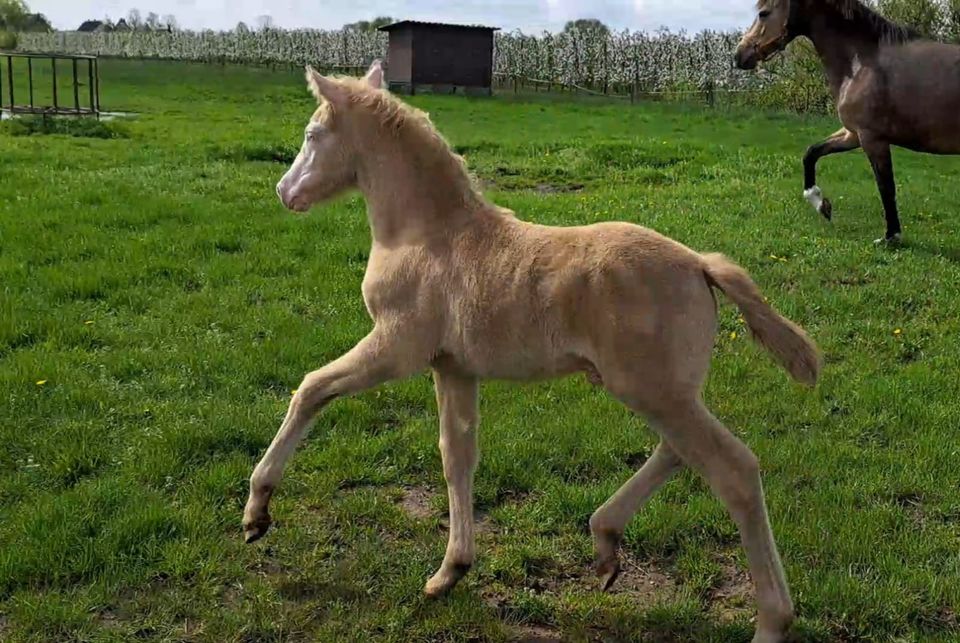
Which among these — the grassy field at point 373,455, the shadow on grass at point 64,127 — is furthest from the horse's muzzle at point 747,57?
the shadow on grass at point 64,127

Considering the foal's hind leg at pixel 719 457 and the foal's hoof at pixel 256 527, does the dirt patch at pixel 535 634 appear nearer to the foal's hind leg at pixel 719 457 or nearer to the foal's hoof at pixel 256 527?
the foal's hind leg at pixel 719 457

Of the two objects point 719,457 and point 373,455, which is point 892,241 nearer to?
point 373,455

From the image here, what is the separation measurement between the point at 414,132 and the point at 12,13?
11505 centimetres

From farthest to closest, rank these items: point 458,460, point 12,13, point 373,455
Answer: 1. point 12,13
2. point 373,455
3. point 458,460

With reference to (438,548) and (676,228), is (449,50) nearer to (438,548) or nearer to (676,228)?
(676,228)

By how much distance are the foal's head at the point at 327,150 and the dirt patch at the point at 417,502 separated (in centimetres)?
168

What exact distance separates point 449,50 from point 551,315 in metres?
40.0

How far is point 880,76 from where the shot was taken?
1022cm

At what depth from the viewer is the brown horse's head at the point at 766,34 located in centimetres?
1076

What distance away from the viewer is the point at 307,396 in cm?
388

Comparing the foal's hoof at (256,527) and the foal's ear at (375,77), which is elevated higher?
the foal's ear at (375,77)

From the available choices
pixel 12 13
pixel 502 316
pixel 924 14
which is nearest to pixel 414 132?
pixel 502 316

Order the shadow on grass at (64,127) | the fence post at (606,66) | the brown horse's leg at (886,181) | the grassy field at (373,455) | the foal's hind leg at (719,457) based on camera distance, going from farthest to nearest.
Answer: the fence post at (606,66) < the shadow on grass at (64,127) < the brown horse's leg at (886,181) < the grassy field at (373,455) < the foal's hind leg at (719,457)

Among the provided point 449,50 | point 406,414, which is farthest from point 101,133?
point 449,50
